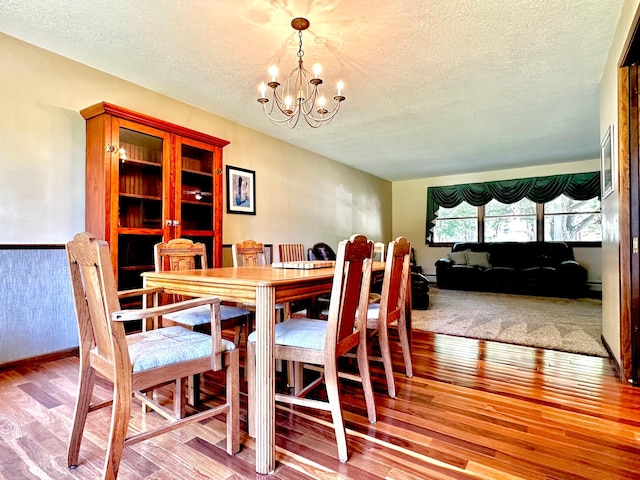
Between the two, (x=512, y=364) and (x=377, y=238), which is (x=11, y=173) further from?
(x=377, y=238)

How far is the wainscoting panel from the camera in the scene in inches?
96.0

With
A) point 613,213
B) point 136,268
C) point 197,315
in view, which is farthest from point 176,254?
point 613,213

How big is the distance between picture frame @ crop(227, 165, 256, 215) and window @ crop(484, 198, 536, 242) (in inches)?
200

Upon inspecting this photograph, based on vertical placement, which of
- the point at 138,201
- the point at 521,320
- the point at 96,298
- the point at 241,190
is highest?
the point at 241,190

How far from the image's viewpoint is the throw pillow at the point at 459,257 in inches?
262

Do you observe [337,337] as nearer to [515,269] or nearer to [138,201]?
[138,201]

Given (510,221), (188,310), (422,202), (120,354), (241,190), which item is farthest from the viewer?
(422,202)

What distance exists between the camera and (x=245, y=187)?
4.32m

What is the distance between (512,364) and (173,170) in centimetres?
317

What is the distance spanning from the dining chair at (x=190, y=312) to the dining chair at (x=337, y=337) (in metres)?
0.51

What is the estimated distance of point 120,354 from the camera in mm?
1175

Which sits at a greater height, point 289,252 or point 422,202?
point 422,202

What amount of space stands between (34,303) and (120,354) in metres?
2.02

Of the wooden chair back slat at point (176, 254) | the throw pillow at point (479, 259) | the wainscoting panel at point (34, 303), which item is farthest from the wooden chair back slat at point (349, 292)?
the throw pillow at point (479, 259)
